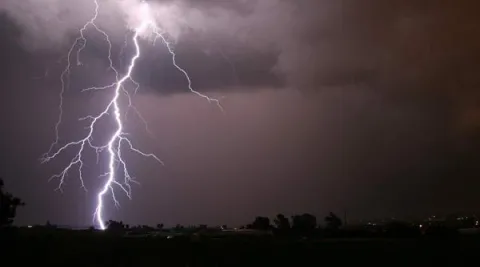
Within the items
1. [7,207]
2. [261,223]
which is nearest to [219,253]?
[7,207]

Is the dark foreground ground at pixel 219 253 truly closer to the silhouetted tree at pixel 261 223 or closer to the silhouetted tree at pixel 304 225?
the silhouetted tree at pixel 304 225

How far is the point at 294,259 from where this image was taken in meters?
36.2

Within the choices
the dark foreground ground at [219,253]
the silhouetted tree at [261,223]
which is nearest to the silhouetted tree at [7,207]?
the dark foreground ground at [219,253]

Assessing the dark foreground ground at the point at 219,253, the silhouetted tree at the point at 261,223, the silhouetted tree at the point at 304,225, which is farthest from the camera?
the silhouetted tree at the point at 261,223

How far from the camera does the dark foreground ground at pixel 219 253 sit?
34.2 m

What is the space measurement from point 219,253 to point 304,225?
3834 cm

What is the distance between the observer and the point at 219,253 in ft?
123

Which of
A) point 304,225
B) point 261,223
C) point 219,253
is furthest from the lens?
point 261,223

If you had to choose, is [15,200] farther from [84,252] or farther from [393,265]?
[393,265]

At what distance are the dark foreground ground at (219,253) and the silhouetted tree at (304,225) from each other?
20.4 m

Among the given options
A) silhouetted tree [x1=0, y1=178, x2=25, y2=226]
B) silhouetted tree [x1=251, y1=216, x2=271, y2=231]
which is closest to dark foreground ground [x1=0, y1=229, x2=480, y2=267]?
silhouetted tree [x1=0, y1=178, x2=25, y2=226]

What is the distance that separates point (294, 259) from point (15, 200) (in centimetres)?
2771

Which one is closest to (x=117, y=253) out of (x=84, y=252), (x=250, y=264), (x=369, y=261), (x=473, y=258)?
(x=84, y=252)

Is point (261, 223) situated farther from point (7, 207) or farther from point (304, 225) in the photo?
point (7, 207)
